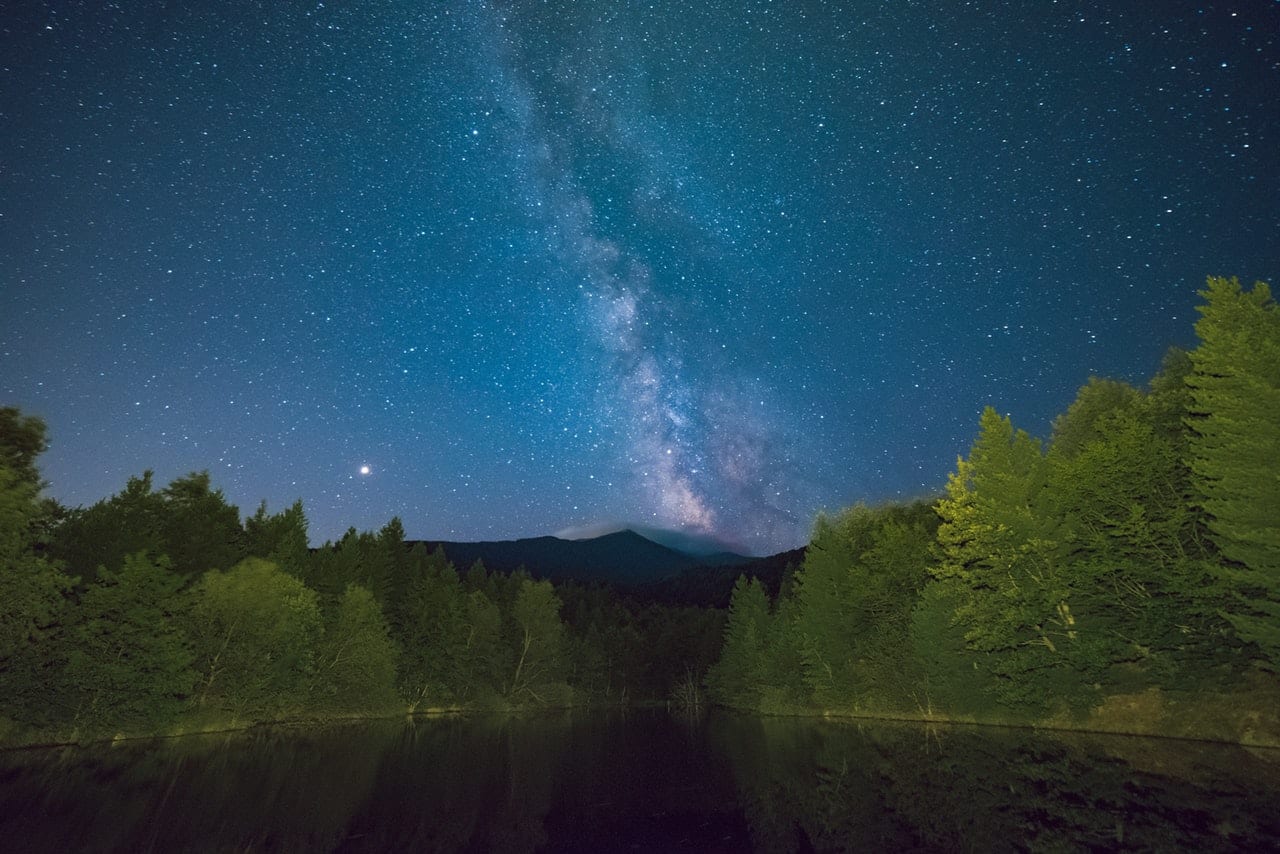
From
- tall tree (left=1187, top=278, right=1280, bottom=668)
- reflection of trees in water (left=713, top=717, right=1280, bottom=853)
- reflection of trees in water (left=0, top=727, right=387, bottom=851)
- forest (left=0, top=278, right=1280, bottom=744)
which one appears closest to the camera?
reflection of trees in water (left=713, top=717, right=1280, bottom=853)

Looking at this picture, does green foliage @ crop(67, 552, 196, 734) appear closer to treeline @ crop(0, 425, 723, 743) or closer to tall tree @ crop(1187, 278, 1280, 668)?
treeline @ crop(0, 425, 723, 743)

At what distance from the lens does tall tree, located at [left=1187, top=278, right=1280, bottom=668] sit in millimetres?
A: 19906

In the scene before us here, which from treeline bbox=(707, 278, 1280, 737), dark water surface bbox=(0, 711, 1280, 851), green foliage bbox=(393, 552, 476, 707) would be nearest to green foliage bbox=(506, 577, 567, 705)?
green foliage bbox=(393, 552, 476, 707)

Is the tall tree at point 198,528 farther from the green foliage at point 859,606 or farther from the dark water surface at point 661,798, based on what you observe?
the green foliage at point 859,606

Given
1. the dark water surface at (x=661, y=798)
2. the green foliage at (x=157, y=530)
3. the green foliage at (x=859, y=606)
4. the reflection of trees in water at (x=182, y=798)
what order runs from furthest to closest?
the green foliage at (x=859, y=606) → the green foliage at (x=157, y=530) → the reflection of trees in water at (x=182, y=798) → the dark water surface at (x=661, y=798)

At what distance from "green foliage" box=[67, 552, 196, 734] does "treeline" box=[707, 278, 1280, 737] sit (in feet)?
137


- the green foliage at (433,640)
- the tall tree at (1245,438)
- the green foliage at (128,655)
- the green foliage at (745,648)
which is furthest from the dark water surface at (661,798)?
the green foliage at (745,648)

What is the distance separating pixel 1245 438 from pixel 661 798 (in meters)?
22.0

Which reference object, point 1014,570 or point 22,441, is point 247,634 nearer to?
point 22,441

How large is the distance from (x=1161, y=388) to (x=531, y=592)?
6954 cm

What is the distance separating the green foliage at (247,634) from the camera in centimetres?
3878

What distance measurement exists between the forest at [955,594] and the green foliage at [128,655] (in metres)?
0.10

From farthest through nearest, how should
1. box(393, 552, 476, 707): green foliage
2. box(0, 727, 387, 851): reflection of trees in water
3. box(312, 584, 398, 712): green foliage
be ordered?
1. box(393, 552, 476, 707): green foliage
2. box(312, 584, 398, 712): green foliage
3. box(0, 727, 387, 851): reflection of trees in water

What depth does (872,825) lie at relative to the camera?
45.0 ft
